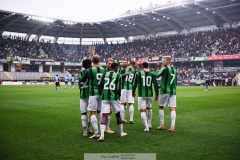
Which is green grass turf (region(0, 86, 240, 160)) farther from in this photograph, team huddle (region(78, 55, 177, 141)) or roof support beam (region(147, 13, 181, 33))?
roof support beam (region(147, 13, 181, 33))

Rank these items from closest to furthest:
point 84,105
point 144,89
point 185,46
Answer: point 84,105 < point 144,89 < point 185,46

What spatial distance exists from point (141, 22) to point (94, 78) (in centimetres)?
5328

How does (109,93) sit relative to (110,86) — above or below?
below

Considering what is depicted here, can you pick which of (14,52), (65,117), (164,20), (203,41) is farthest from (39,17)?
(65,117)

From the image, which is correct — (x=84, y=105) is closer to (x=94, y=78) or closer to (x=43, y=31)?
(x=94, y=78)

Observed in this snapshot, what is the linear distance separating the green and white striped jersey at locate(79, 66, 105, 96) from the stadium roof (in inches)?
1578

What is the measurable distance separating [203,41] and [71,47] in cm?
3941

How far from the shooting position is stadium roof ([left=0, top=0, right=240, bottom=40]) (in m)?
46.2

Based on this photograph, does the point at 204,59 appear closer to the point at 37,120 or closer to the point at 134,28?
the point at 134,28

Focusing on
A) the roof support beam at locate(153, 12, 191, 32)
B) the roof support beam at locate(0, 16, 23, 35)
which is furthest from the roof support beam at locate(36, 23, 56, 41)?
the roof support beam at locate(153, 12, 191, 32)

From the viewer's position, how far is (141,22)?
5856 cm

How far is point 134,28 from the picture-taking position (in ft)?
206

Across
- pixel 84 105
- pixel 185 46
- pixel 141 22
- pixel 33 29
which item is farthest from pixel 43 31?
pixel 84 105

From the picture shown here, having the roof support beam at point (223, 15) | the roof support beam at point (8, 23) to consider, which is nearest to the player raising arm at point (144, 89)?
the roof support beam at point (223, 15)
